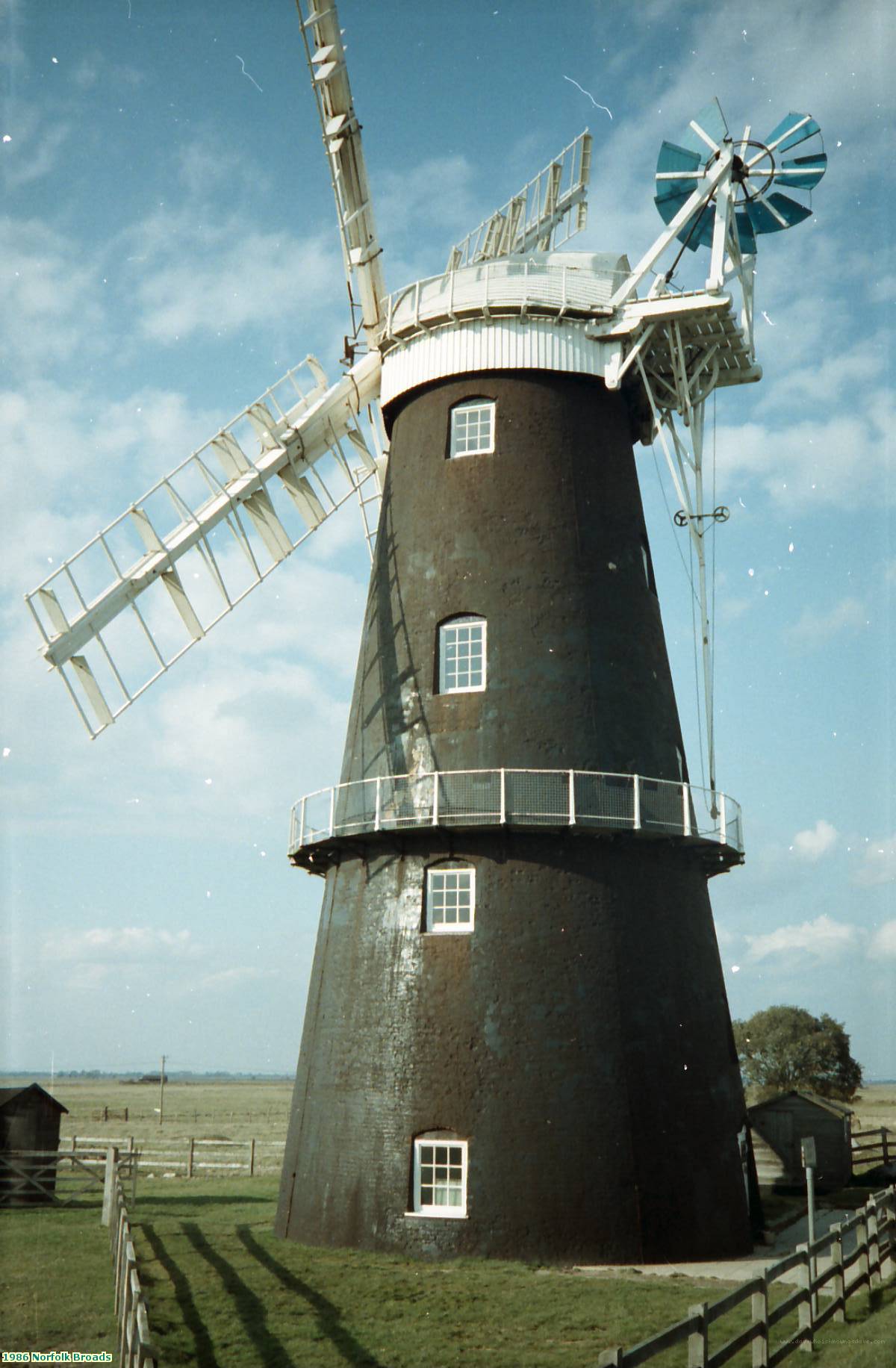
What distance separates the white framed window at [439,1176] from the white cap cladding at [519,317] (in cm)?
1375

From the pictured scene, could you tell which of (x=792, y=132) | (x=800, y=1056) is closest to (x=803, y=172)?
(x=792, y=132)

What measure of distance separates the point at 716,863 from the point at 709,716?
290 centimetres

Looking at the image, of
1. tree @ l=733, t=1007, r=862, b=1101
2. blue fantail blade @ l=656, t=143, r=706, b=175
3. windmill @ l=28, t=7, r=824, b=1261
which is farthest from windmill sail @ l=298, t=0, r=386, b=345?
tree @ l=733, t=1007, r=862, b=1101

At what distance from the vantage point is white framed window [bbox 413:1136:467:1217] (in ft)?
59.8

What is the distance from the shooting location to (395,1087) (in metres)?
19.0

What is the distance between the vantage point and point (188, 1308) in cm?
1457

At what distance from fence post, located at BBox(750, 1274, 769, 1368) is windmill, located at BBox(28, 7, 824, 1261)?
20.5 feet

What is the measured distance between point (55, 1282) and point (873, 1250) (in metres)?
11.2

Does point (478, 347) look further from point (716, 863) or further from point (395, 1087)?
point (395, 1087)

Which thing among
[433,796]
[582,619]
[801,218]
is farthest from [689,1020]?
[801,218]

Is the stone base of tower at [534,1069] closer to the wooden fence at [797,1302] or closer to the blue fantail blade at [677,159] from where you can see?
the wooden fence at [797,1302]

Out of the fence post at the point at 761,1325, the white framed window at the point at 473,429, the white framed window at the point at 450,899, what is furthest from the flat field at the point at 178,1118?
the fence post at the point at 761,1325

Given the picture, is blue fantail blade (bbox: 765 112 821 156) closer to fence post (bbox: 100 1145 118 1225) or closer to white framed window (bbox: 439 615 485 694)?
white framed window (bbox: 439 615 485 694)

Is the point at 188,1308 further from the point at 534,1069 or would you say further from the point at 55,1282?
the point at 534,1069
